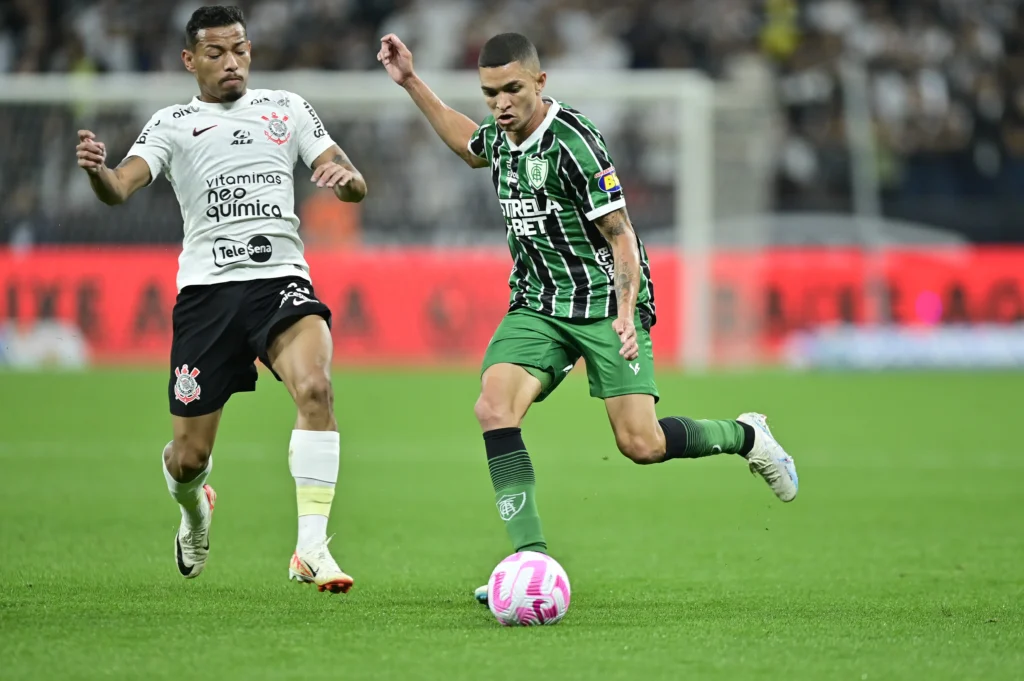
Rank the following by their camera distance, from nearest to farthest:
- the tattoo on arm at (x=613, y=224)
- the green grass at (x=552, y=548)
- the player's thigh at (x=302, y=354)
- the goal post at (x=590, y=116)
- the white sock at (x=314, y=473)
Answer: the green grass at (x=552, y=548) < the white sock at (x=314, y=473) < the player's thigh at (x=302, y=354) < the tattoo on arm at (x=613, y=224) < the goal post at (x=590, y=116)

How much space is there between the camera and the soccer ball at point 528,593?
5.46m

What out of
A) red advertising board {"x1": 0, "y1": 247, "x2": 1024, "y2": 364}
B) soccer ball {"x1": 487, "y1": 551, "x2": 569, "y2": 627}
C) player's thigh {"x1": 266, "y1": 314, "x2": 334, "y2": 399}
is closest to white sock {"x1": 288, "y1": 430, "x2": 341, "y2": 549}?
player's thigh {"x1": 266, "y1": 314, "x2": 334, "y2": 399}

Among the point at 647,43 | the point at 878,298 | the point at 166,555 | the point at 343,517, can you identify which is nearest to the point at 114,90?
the point at 647,43

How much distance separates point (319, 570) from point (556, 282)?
60.0 inches

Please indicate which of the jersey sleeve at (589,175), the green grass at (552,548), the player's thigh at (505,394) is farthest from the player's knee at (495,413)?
the jersey sleeve at (589,175)

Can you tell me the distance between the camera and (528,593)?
17.9 feet

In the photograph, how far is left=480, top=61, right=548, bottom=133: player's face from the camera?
604 cm

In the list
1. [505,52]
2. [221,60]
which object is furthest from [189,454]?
[505,52]

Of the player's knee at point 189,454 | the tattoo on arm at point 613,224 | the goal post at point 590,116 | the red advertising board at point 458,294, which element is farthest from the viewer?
the goal post at point 590,116

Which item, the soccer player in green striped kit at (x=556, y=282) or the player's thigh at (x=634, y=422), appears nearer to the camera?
the soccer player in green striped kit at (x=556, y=282)

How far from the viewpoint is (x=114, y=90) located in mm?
18844

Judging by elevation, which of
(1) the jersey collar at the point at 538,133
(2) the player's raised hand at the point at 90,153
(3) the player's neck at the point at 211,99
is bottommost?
(2) the player's raised hand at the point at 90,153

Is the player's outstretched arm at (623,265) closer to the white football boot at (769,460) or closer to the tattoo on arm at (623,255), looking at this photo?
the tattoo on arm at (623,255)

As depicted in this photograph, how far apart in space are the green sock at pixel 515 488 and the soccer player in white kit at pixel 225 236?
0.69 metres
